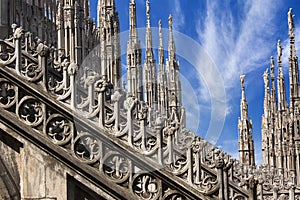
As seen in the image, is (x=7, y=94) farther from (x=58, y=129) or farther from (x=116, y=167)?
(x=116, y=167)

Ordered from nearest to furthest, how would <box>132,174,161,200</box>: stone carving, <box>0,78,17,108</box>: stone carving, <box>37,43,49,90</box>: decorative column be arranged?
<box>132,174,161,200</box>: stone carving → <box>0,78,17,108</box>: stone carving → <box>37,43,49,90</box>: decorative column

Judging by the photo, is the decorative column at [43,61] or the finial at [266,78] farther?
the finial at [266,78]

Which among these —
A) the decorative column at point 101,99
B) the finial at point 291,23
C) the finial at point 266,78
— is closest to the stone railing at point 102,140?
the decorative column at point 101,99

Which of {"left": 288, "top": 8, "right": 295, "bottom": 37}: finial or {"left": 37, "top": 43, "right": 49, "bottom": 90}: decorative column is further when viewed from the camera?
Result: {"left": 288, "top": 8, "right": 295, "bottom": 37}: finial

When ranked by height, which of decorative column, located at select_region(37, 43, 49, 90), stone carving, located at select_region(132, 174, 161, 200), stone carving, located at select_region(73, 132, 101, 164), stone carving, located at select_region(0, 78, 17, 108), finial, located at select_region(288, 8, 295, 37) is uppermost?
finial, located at select_region(288, 8, 295, 37)

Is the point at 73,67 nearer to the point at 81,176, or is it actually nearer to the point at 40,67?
the point at 40,67

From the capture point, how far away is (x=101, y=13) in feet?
115

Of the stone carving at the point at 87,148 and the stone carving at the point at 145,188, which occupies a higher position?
the stone carving at the point at 87,148

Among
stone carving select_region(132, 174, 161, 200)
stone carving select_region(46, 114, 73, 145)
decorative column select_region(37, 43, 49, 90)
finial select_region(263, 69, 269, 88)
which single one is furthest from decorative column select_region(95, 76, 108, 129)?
finial select_region(263, 69, 269, 88)

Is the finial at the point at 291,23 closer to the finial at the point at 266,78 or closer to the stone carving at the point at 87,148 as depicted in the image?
the finial at the point at 266,78

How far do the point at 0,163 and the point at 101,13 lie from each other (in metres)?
28.4

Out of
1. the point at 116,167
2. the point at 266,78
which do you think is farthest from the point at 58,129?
the point at 266,78

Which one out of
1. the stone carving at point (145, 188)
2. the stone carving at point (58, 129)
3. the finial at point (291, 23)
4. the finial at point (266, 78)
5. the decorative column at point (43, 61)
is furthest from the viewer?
the finial at point (266, 78)

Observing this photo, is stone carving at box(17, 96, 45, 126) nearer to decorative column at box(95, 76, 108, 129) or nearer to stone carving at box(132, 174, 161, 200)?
decorative column at box(95, 76, 108, 129)
